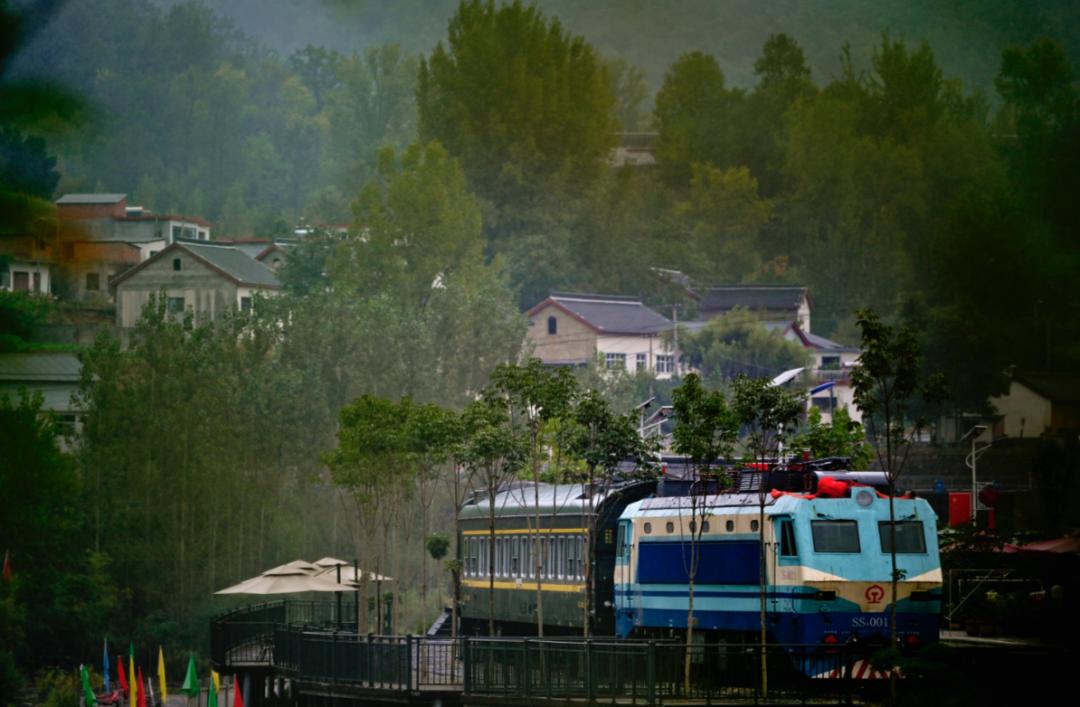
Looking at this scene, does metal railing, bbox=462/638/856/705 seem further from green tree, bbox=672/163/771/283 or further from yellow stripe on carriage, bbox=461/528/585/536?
green tree, bbox=672/163/771/283

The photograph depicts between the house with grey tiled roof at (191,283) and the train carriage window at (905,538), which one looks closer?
the train carriage window at (905,538)

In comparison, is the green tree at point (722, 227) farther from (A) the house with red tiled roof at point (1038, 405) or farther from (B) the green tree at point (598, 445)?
(B) the green tree at point (598, 445)

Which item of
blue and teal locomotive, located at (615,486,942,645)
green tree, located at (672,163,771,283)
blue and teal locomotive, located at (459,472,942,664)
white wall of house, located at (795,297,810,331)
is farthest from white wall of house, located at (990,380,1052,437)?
green tree, located at (672,163,771,283)

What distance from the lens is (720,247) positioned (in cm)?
8606

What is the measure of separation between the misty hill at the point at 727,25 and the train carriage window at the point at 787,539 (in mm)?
20456

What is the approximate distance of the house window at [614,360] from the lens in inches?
2464

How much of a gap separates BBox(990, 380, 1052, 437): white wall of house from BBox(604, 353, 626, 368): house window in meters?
21.6

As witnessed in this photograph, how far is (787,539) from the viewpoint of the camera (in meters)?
18.5

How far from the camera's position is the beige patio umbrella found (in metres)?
29.3

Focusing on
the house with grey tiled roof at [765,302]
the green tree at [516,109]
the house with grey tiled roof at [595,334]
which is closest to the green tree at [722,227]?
the green tree at [516,109]

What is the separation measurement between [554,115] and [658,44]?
71.6ft

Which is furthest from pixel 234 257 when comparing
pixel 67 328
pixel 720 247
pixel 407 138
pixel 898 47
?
pixel 407 138

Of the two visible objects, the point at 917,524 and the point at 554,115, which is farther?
the point at 554,115

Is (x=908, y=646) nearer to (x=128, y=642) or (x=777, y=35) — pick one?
(x=128, y=642)
